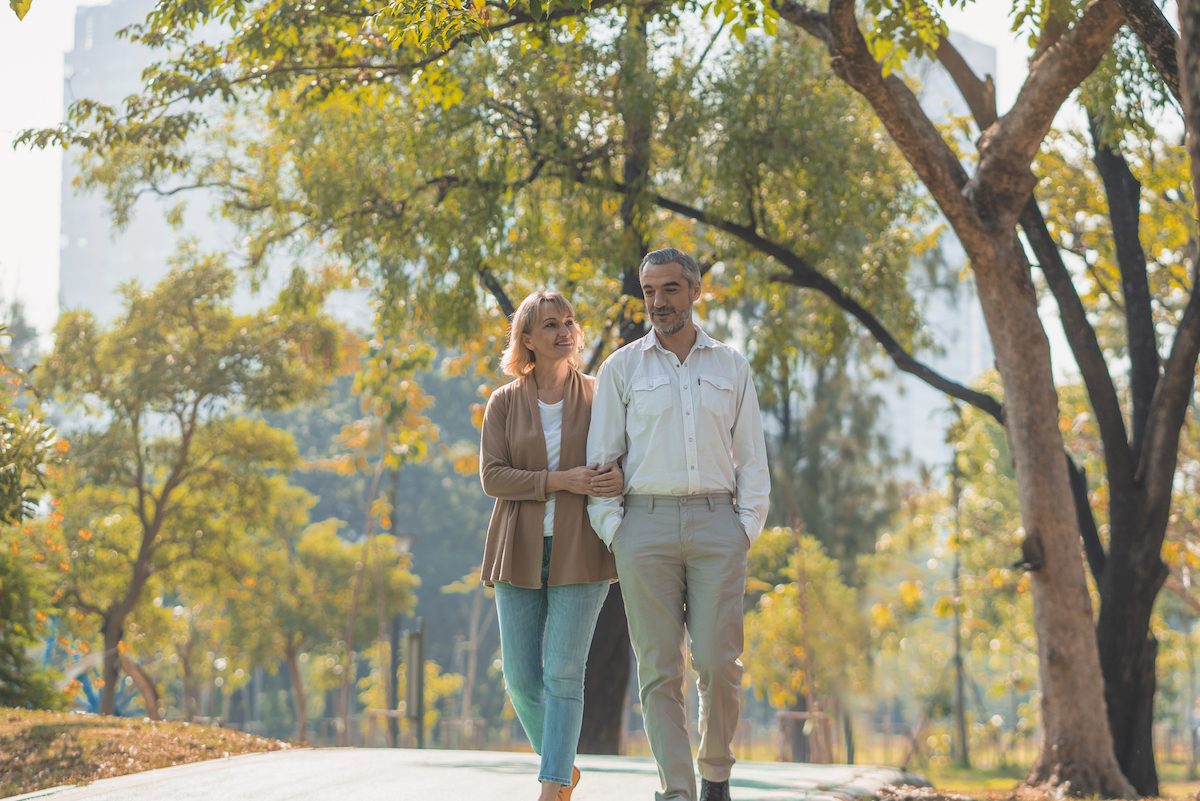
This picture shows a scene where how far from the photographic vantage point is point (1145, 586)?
467 inches

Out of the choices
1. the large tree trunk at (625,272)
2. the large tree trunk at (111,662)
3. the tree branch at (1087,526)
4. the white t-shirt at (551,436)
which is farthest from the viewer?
the large tree trunk at (111,662)

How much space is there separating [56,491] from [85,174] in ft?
29.1

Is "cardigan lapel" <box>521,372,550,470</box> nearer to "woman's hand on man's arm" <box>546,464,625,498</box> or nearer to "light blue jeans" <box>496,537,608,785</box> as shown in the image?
"woman's hand on man's arm" <box>546,464,625,498</box>

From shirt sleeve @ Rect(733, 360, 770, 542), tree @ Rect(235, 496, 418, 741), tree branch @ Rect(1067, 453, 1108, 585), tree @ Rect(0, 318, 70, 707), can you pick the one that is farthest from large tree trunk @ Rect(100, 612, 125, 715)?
shirt sleeve @ Rect(733, 360, 770, 542)

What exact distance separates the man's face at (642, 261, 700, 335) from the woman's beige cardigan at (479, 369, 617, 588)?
49 centimetres

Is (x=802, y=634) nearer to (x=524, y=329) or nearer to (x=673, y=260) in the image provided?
(x=524, y=329)

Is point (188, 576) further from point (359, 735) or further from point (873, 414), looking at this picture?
point (359, 735)

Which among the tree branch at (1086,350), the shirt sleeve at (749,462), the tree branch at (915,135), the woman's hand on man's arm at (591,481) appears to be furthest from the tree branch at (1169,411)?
the woman's hand on man's arm at (591,481)

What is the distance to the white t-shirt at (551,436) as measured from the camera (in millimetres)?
5520

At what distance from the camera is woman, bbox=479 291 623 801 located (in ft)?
17.8

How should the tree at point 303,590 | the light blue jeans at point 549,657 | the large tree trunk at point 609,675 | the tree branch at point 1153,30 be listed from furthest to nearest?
the tree at point 303,590 → the large tree trunk at point 609,675 → the tree branch at point 1153,30 → the light blue jeans at point 549,657

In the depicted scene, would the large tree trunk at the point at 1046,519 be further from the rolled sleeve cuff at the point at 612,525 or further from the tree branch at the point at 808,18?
the rolled sleeve cuff at the point at 612,525

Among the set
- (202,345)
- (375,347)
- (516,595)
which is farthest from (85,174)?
(516,595)

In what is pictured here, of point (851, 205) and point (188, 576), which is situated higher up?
point (851, 205)
